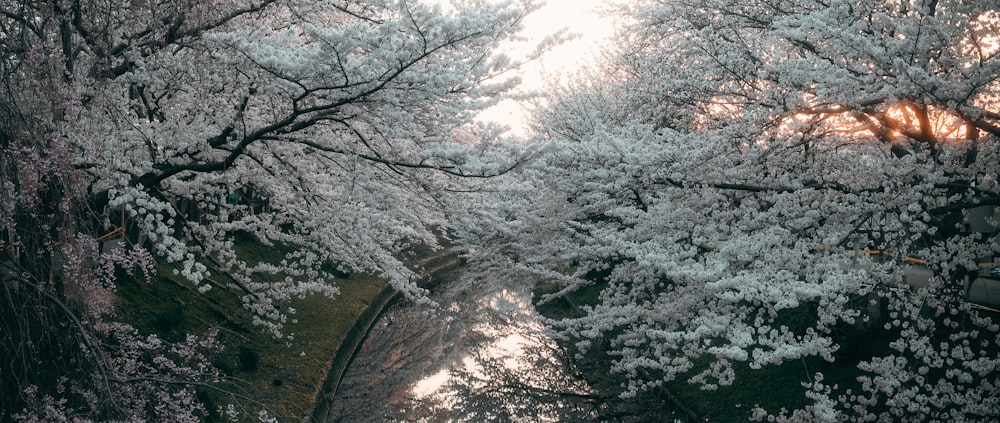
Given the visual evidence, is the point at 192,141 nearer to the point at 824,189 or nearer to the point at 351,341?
the point at 824,189

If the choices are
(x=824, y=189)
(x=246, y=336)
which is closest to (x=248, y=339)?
(x=246, y=336)

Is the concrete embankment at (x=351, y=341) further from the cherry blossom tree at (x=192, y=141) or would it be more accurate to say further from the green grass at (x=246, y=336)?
the cherry blossom tree at (x=192, y=141)

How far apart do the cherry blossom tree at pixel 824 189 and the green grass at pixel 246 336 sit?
4.43 metres

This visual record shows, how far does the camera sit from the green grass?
11.1 m

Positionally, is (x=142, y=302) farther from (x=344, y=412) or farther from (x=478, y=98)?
(x=478, y=98)

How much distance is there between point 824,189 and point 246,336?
1028 cm

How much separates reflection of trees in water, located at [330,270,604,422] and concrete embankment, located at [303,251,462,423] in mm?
213

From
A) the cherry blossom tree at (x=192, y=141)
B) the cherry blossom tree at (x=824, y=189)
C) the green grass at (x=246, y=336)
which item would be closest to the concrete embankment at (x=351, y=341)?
the green grass at (x=246, y=336)

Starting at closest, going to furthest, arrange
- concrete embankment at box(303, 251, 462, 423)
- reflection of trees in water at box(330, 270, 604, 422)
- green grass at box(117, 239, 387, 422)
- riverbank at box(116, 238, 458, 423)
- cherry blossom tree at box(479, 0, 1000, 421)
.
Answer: cherry blossom tree at box(479, 0, 1000, 421), riverbank at box(116, 238, 458, 423), green grass at box(117, 239, 387, 422), concrete embankment at box(303, 251, 462, 423), reflection of trees in water at box(330, 270, 604, 422)

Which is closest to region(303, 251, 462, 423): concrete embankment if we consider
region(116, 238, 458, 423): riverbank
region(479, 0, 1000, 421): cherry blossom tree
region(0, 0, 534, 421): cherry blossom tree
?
region(116, 238, 458, 423): riverbank

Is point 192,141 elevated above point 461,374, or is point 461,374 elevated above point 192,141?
point 192,141

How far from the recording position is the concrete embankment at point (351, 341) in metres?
12.2

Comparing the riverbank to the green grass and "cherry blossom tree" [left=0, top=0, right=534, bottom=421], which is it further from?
"cherry blossom tree" [left=0, top=0, right=534, bottom=421]

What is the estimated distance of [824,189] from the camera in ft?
25.4
